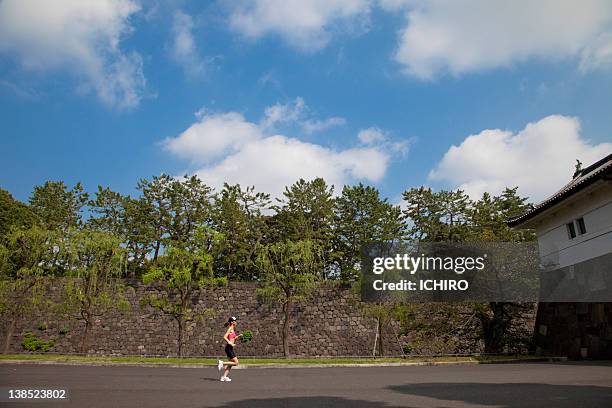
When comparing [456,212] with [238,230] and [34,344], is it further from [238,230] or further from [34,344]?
[34,344]

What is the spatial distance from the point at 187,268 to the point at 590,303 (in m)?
18.4

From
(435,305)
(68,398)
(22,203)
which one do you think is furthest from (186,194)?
(68,398)

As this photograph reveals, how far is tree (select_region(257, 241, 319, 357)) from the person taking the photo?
25297mm

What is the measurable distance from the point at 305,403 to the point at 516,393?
12.8 ft

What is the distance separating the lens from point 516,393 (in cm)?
827

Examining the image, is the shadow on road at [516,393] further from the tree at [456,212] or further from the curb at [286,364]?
the tree at [456,212]

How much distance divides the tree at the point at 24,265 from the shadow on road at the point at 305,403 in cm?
2090

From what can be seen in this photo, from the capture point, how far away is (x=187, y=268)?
77.1 feet

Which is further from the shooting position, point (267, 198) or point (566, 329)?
point (267, 198)

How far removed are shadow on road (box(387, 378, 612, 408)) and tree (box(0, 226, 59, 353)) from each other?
21.7 metres

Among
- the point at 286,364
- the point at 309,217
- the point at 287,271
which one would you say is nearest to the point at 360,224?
the point at 309,217

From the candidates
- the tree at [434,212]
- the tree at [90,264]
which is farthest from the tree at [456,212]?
the tree at [90,264]

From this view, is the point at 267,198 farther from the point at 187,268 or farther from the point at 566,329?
the point at 566,329

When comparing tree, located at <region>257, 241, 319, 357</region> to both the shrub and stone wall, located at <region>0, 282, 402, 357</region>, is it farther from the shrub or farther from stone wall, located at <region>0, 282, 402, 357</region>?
the shrub
